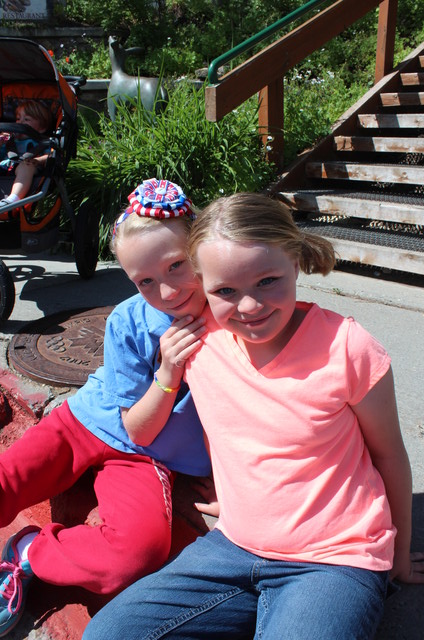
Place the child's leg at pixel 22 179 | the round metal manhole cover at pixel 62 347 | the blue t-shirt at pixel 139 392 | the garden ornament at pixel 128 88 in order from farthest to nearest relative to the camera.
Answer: the garden ornament at pixel 128 88, the child's leg at pixel 22 179, the round metal manhole cover at pixel 62 347, the blue t-shirt at pixel 139 392

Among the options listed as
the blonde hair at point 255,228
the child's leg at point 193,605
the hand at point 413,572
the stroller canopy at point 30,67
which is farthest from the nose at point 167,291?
the stroller canopy at point 30,67

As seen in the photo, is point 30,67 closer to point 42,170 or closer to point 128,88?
point 42,170

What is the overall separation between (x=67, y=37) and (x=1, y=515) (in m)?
11.0

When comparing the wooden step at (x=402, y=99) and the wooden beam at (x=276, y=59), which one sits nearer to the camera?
the wooden beam at (x=276, y=59)

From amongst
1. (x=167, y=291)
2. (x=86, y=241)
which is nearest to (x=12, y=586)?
(x=167, y=291)

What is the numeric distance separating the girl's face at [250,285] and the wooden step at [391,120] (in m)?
4.26

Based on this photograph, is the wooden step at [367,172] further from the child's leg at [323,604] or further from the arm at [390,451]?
the child's leg at [323,604]

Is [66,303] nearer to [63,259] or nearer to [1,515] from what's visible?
[63,259]

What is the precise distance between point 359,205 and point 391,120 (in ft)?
4.45

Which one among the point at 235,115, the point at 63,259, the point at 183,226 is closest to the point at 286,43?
the point at 235,115

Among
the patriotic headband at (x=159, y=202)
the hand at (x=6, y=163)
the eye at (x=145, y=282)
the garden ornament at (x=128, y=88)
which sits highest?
the garden ornament at (x=128, y=88)

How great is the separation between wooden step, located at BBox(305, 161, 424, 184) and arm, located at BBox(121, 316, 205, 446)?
330 cm

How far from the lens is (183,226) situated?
1.62 m

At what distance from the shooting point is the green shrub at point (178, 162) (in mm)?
4770
